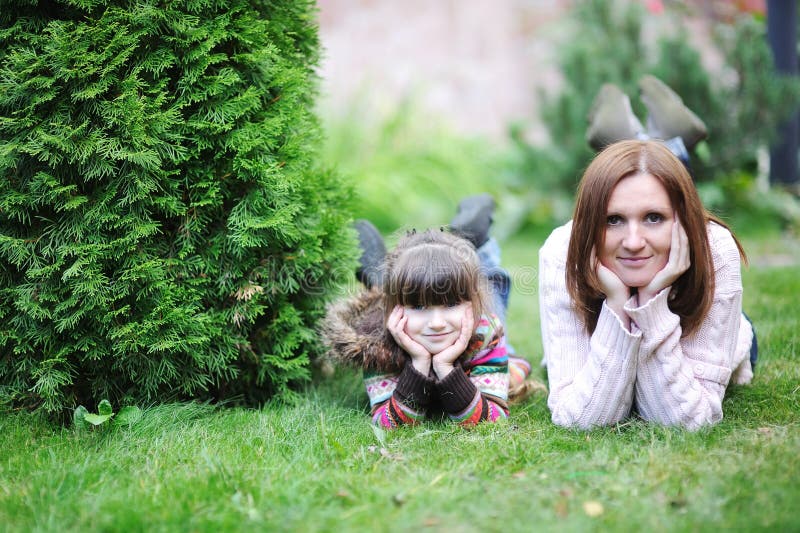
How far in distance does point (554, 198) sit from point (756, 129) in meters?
2.10

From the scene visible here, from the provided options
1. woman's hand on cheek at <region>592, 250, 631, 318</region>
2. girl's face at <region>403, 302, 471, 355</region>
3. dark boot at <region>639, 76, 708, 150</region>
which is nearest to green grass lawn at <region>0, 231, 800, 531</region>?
girl's face at <region>403, 302, 471, 355</region>

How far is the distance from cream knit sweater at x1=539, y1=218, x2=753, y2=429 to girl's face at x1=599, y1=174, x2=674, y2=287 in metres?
0.12

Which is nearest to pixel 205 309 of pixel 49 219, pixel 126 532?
pixel 49 219

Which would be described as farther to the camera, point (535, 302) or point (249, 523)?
point (535, 302)

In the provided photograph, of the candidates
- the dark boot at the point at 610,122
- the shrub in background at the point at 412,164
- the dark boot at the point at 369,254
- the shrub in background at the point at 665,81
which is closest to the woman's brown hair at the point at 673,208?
the dark boot at the point at 369,254

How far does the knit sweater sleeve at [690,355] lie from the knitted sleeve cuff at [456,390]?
661 millimetres

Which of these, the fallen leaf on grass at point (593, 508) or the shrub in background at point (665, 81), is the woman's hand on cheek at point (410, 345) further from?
the shrub in background at point (665, 81)

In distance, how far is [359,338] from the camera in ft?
9.60

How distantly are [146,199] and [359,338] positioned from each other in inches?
40.9

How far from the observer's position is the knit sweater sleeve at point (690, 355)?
246 centimetres

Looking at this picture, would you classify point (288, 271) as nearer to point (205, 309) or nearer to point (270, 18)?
point (205, 309)

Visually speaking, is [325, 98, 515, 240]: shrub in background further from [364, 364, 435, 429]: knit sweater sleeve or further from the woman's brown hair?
the woman's brown hair

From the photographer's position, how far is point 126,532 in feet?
6.25

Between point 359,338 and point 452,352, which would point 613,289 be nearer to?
point 452,352
